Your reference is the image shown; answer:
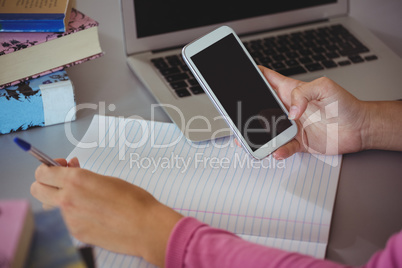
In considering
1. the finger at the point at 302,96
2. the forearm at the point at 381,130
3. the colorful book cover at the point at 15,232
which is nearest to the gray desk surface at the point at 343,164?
the forearm at the point at 381,130

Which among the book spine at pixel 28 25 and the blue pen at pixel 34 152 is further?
the book spine at pixel 28 25

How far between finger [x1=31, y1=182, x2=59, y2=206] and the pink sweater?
170 mm

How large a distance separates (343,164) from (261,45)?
0.37 m

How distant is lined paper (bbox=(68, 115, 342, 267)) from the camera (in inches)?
27.4

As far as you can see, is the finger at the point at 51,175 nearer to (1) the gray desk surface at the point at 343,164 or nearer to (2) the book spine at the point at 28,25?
(1) the gray desk surface at the point at 343,164

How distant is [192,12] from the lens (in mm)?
1052

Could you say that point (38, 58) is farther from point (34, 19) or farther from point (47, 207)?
point (47, 207)

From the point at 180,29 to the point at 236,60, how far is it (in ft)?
0.91

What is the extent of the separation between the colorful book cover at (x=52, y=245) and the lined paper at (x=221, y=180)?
189 millimetres

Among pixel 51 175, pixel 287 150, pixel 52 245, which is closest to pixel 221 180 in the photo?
pixel 287 150

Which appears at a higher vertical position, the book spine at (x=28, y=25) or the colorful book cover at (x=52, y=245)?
the book spine at (x=28, y=25)

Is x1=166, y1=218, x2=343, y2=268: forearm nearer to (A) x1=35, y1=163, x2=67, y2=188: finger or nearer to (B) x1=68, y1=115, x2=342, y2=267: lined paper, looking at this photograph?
(B) x1=68, y1=115, x2=342, y2=267: lined paper

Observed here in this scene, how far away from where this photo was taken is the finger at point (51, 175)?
66 cm

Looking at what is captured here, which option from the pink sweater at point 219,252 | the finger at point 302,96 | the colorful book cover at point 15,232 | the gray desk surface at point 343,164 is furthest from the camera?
the finger at point 302,96
